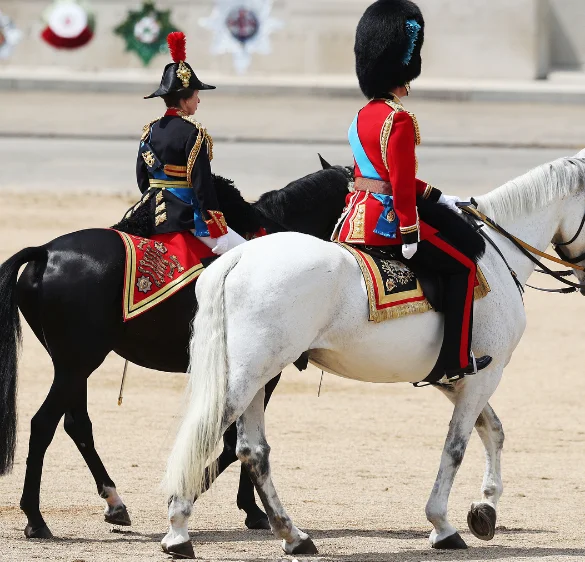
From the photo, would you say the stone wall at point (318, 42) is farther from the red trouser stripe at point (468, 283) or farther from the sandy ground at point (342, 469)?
the red trouser stripe at point (468, 283)

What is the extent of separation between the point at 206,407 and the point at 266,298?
0.47 meters

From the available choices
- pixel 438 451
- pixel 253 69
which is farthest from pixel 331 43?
pixel 438 451

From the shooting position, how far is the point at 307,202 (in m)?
6.38

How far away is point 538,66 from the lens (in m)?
23.2

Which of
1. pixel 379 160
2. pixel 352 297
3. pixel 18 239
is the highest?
pixel 379 160

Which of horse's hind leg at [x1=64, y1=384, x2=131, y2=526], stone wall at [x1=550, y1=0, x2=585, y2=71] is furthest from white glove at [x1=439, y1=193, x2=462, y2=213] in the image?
stone wall at [x1=550, y1=0, x2=585, y2=71]

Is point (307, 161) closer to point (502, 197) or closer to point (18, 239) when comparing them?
point (18, 239)

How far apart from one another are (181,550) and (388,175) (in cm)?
174

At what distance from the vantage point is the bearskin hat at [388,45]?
546cm

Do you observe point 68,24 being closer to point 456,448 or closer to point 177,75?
point 177,75

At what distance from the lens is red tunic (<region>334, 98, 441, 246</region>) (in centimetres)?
530

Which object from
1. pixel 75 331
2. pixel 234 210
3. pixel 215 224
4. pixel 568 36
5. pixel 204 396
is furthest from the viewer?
pixel 568 36

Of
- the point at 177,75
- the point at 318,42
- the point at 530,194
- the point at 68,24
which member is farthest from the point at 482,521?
the point at 68,24

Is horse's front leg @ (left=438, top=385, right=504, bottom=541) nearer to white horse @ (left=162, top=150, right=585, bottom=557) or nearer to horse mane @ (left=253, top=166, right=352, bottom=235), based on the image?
white horse @ (left=162, top=150, right=585, bottom=557)
